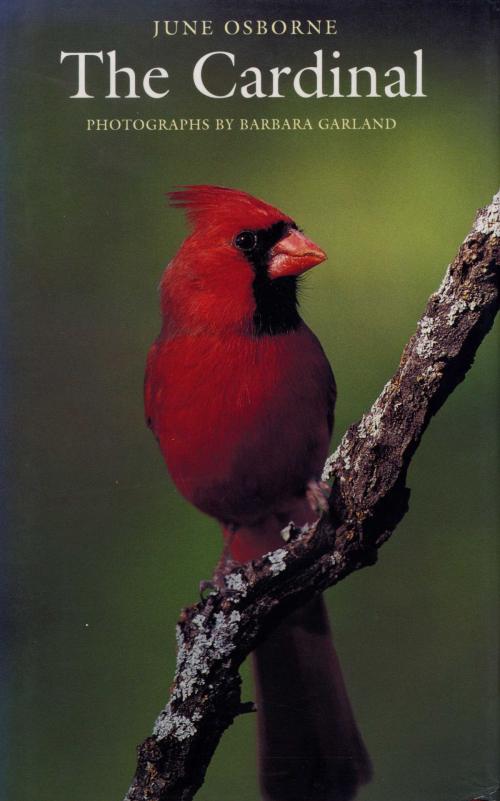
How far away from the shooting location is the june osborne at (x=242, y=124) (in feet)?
9.48

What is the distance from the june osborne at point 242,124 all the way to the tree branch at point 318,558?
0.84 m

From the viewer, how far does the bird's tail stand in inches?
113

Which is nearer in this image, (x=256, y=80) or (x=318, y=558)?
(x=318, y=558)

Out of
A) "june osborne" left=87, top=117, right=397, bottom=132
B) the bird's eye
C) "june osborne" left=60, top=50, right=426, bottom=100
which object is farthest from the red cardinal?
"june osborne" left=60, top=50, right=426, bottom=100

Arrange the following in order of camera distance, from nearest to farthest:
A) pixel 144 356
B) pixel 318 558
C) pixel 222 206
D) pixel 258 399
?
pixel 318 558, pixel 258 399, pixel 222 206, pixel 144 356

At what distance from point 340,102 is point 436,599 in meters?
1.57

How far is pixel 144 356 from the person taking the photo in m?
3.12

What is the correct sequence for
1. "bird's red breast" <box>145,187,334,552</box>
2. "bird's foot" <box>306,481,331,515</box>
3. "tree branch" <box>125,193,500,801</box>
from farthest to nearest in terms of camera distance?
"bird's red breast" <box>145,187,334,552</box> < "bird's foot" <box>306,481,331,515</box> < "tree branch" <box>125,193,500,801</box>

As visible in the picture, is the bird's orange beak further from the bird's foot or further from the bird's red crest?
the bird's foot

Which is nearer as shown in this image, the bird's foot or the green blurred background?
the bird's foot

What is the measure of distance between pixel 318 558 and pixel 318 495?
18cm

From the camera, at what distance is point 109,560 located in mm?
3025

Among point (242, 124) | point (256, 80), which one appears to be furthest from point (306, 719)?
point (256, 80)

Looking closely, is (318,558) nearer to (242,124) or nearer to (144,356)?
(144,356)
